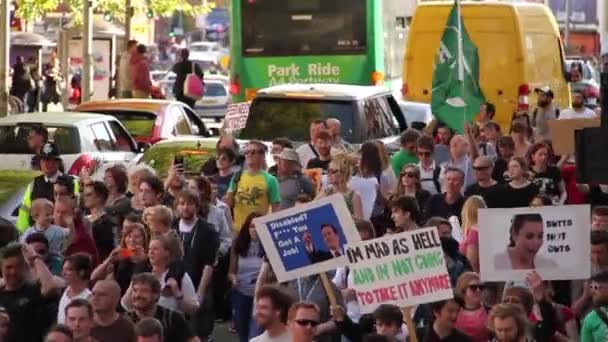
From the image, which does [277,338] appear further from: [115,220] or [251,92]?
[251,92]

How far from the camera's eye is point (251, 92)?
30078 mm

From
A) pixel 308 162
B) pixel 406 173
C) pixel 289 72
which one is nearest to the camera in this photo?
pixel 406 173

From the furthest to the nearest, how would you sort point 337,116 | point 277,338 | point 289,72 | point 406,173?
1. point 289,72
2. point 337,116
3. point 406,173
4. point 277,338

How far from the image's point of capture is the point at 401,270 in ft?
34.2

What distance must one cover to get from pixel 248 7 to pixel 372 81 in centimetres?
238

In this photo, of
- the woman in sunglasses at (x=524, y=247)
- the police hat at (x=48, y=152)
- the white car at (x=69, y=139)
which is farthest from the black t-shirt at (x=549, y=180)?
the white car at (x=69, y=139)

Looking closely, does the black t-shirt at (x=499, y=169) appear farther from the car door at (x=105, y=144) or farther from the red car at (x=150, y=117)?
the red car at (x=150, y=117)

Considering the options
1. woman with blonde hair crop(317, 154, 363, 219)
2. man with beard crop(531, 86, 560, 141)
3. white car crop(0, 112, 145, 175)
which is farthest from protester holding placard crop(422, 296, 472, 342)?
man with beard crop(531, 86, 560, 141)

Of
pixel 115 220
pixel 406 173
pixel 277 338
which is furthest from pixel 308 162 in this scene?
pixel 277 338

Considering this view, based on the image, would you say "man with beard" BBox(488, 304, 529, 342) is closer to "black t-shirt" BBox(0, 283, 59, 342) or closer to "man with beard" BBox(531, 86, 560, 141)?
"black t-shirt" BBox(0, 283, 59, 342)

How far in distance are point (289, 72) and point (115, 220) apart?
17089 millimetres

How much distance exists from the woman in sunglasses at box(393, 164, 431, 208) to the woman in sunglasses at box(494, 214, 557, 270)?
11.3 feet

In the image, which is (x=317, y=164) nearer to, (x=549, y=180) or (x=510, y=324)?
(x=549, y=180)

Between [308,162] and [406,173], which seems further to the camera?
[308,162]
